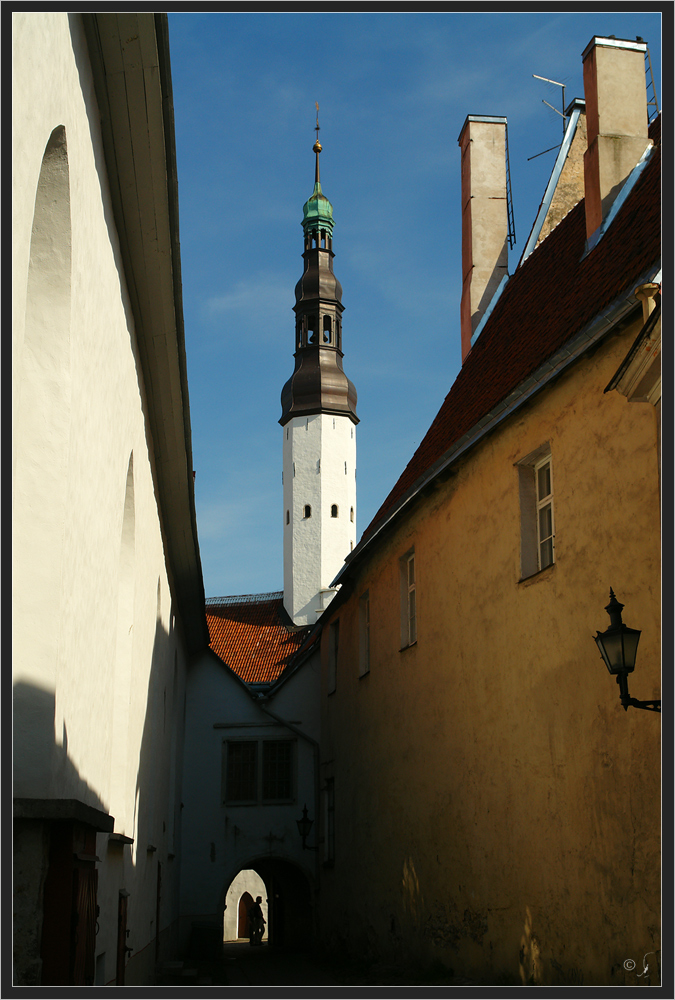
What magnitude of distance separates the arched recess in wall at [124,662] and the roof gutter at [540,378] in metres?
3.86

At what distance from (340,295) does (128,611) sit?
124ft

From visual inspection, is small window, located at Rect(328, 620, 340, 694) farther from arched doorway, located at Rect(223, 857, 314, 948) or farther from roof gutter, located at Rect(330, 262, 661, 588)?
roof gutter, located at Rect(330, 262, 661, 588)

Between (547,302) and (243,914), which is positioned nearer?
(547,302)

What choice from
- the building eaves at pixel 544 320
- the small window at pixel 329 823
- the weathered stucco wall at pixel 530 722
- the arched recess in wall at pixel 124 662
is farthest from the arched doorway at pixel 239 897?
the arched recess in wall at pixel 124 662

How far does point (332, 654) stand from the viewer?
77.5ft

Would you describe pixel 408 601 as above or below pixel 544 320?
below

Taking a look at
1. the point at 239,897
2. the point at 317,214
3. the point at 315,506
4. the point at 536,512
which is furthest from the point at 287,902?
the point at 317,214

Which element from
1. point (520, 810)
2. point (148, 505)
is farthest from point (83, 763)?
point (148, 505)

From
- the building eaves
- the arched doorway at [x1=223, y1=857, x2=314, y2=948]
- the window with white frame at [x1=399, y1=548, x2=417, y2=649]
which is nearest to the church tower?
the arched doorway at [x1=223, y1=857, x2=314, y2=948]

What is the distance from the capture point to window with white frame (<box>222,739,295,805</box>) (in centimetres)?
2500

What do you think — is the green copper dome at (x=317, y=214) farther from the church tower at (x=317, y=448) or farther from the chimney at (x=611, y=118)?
Result: the chimney at (x=611, y=118)

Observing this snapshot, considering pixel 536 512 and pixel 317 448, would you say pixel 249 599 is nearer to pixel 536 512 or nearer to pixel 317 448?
pixel 317 448

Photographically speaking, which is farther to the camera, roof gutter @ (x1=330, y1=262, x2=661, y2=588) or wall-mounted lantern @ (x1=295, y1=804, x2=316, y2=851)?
wall-mounted lantern @ (x1=295, y1=804, x2=316, y2=851)

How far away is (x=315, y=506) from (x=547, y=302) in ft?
102
